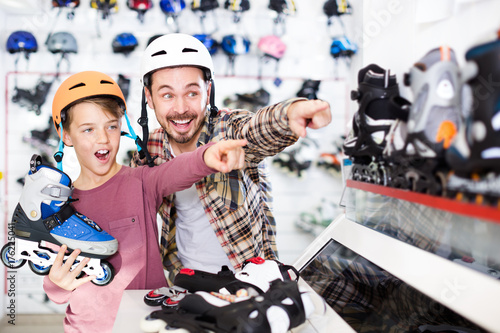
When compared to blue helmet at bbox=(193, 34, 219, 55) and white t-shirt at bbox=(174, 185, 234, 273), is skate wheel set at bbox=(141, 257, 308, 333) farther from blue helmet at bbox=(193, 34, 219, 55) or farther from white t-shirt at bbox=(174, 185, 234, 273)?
blue helmet at bbox=(193, 34, 219, 55)

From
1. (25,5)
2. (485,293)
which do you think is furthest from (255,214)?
(25,5)

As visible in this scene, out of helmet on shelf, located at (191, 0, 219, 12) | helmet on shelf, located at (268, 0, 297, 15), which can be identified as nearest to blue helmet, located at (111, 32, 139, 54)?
helmet on shelf, located at (191, 0, 219, 12)

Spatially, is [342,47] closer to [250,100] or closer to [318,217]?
[250,100]

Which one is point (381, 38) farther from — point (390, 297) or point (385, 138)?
point (390, 297)

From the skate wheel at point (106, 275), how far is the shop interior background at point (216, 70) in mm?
1889

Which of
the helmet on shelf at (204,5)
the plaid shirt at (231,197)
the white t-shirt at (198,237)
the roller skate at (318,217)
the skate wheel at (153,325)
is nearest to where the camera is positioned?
the skate wheel at (153,325)

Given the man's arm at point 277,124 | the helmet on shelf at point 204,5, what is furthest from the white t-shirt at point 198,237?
the helmet on shelf at point 204,5

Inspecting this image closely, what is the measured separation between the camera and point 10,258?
1188 mm

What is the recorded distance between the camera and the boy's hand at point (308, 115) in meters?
0.91

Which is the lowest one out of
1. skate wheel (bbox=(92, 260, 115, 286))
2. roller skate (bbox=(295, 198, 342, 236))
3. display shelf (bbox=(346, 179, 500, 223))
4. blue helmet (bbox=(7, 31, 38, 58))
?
roller skate (bbox=(295, 198, 342, 236))

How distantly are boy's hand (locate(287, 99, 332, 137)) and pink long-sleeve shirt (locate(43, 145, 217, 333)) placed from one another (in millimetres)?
359

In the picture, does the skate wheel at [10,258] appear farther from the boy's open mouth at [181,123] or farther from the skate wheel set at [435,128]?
the skate wheel set at [435,128]

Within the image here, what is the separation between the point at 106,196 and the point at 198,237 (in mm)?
466

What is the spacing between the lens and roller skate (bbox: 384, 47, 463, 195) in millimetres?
603
